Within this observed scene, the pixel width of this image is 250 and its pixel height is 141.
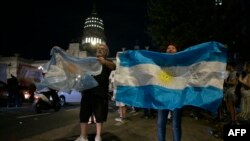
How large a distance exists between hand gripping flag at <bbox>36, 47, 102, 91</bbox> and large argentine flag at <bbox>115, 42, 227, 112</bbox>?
0.65 meters

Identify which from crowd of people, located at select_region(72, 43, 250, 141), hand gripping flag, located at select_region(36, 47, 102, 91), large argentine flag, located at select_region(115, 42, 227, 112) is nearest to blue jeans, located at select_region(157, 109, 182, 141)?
crowd of people, located at select_region(72, 43, 250, 141)

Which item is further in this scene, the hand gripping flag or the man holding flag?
the hand gripping flag

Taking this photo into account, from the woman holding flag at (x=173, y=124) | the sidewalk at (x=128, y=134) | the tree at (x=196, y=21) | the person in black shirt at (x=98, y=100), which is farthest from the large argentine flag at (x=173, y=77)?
the tree at (x=196, y=21)

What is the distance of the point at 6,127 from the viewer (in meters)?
11.4

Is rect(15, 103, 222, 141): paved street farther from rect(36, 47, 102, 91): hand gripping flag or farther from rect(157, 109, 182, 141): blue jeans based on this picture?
rect(157, 109, 182, 141): blue jeans

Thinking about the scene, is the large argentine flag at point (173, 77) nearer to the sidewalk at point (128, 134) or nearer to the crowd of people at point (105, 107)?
the crowd of people at point (105, 107)

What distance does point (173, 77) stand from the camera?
25.7 ft

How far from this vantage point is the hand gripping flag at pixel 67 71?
27.5 ft

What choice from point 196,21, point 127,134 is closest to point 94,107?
point 127,134

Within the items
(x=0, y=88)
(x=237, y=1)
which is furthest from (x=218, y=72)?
(x=0, y=88)

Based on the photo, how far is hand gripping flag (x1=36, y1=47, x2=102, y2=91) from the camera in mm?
8375

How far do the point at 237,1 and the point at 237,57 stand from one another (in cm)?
234

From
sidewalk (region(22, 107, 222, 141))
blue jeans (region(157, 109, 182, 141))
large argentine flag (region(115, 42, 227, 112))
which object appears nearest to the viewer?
blue jeans (region(157, 109, 182, 141))

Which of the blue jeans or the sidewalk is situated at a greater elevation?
the blue jeans
